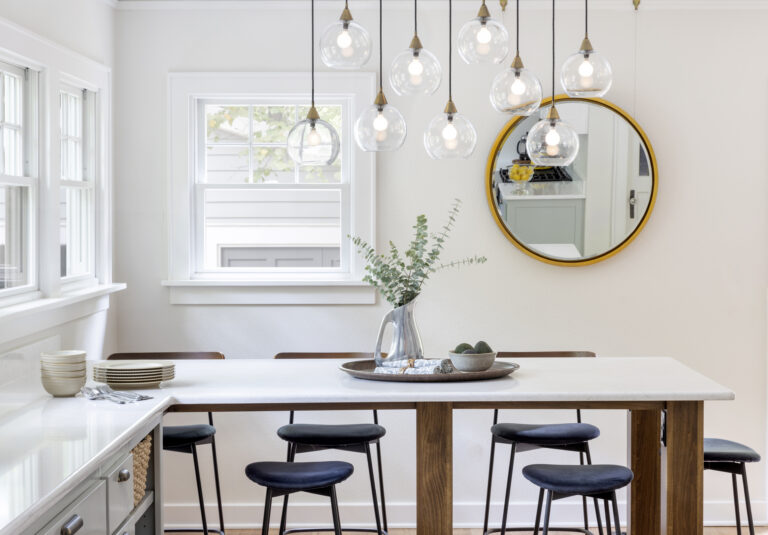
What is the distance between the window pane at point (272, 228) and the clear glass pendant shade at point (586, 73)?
6.68ft

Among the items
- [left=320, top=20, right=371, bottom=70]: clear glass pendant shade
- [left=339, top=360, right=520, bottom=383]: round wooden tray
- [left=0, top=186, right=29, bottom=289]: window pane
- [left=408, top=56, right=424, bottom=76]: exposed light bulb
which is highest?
[left=320, top=20, right=371, bottom=70]: clear glass pendant shade

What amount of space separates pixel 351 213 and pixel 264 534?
1.93m

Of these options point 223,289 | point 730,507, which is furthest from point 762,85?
point 223,289

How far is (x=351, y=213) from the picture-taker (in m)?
4.47

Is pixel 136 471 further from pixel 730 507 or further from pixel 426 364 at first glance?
pixel 730 507

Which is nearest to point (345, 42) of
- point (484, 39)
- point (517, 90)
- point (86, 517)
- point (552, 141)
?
point (484, 39)

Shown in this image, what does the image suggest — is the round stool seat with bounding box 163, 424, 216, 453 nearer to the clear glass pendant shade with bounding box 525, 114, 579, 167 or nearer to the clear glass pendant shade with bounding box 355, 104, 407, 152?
the clear glass pendant shade with bounding box 355, 104, 407, 152

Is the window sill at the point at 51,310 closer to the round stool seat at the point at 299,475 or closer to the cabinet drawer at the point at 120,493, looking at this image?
the cabinet drawer at the point at 120,493

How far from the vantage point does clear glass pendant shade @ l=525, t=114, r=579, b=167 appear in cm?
272

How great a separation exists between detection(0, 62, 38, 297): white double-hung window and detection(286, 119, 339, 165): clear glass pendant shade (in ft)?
4.17

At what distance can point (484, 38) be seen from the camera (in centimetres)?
260

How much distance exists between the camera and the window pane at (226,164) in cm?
453

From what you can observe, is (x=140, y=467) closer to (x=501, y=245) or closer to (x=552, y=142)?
(x=552, y=142)

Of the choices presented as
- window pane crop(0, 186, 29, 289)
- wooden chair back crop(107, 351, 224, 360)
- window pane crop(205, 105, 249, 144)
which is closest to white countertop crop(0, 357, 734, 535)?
wooden chair back crop(107, 351, 224, 360)
